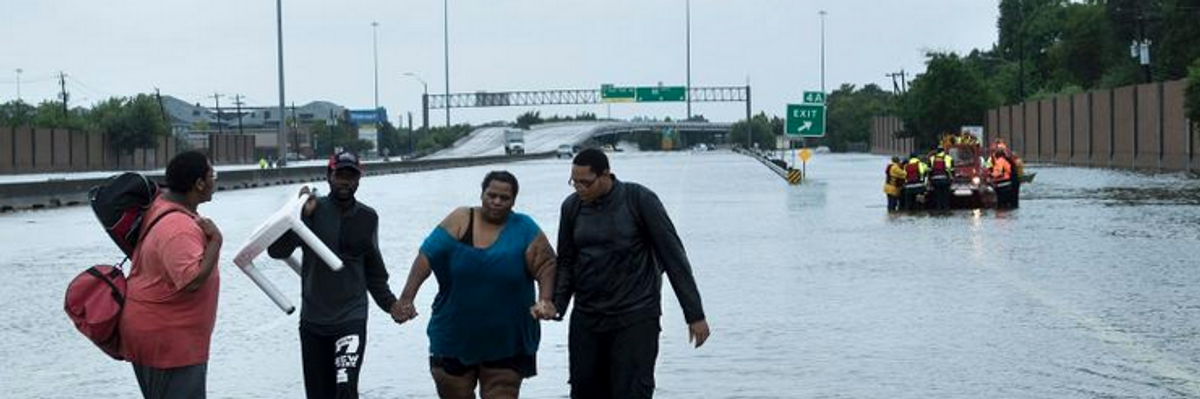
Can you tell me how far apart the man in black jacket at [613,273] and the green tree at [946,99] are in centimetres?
11825

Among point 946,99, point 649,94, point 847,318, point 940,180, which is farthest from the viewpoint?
point 649,94

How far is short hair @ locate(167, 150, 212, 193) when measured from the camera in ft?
24.6

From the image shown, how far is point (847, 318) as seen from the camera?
1577 centimetres

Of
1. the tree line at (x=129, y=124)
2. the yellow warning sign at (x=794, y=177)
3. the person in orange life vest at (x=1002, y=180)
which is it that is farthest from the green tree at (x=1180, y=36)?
the person in orange life vest at (x=1002, y=180)

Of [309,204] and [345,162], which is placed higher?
[345,162]

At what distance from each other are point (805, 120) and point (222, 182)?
23.4 metres

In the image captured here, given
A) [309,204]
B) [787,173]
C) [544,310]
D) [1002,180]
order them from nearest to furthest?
[544,310]
[309,204]
[1002,180]
[787,173]

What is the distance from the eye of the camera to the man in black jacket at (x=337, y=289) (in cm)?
863

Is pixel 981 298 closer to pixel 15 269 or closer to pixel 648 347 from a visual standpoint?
pixel 648 347

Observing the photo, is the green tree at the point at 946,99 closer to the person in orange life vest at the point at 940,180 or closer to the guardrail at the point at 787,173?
the guardrail at the point at 787,173

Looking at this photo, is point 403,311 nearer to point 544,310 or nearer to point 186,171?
point 544,310

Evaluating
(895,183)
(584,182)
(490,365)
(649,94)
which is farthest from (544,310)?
(649,94)

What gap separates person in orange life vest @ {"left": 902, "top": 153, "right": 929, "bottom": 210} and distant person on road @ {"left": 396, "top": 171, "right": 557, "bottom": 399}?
2896 centimetres

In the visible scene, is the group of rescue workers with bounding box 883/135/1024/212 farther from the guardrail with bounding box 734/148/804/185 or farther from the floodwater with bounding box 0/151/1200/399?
the guardrail with bounding box 734/148/804/185
